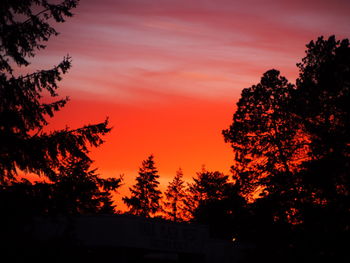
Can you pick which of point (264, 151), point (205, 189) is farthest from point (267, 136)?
point (205, 189)

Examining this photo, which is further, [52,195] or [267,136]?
[267,136]

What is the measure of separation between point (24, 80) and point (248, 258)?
78.0 ft

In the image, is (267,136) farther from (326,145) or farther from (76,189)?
(76,189)

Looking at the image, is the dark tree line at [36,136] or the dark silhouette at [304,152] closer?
the dark tree line at [36,136]

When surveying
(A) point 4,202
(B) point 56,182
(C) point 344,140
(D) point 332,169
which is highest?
(C) point 344,140

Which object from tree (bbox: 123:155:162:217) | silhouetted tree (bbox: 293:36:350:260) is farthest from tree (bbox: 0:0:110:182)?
tree (bbox: 123:155:162:217)

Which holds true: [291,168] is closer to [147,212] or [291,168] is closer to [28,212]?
[28,212]

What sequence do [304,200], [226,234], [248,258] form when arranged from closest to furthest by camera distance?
[304,200] → [248,258] → [226,234]

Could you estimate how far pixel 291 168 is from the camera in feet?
66.9

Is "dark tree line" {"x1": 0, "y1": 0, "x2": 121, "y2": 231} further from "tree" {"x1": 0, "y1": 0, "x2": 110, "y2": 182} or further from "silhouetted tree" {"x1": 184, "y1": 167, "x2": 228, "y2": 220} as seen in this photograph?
"silhouetted tree" {"x1": 184, "y1": 167, "x2": 228, "y2": 220}

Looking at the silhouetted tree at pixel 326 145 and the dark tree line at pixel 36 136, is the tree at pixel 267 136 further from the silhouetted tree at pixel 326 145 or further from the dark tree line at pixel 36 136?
the dark tree line at pixel 36 136

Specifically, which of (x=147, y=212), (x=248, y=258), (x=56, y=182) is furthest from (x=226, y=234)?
(x=56, y=182)

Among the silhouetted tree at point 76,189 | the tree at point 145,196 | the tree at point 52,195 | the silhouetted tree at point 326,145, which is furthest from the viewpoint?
the tree at point 145,196

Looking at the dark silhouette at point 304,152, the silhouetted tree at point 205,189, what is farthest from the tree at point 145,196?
the dark silhouette at point 304,152
